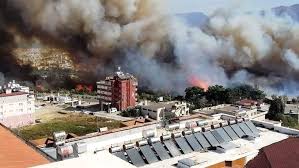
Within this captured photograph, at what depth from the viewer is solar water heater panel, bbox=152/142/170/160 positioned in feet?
23.6

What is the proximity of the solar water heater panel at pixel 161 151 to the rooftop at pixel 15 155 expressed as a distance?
214 centimetres

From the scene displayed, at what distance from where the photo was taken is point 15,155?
507 centimetres

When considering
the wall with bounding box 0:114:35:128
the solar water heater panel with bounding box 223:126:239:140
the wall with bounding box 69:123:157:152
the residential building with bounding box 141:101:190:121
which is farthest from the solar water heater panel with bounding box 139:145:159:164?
the wall with bounding box 0:114:35:128

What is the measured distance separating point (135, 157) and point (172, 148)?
723 millimetres

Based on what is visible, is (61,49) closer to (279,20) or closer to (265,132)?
(279,20)

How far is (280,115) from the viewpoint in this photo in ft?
58.6

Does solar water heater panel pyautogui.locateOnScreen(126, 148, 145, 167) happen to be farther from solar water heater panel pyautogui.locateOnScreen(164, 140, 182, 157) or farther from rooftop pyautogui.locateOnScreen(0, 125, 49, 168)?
rooftop pyautogui.locateOnScreen(0, 125, 49, 168)

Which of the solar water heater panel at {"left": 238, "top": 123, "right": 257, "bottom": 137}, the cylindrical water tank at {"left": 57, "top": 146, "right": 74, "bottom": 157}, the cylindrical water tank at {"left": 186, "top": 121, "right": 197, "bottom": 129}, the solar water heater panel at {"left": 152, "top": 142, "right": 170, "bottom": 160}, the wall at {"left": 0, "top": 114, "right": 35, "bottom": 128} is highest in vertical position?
the cylindrical water tank at {"left": 186, "top": 121, "right": 197, "bottom": 129}

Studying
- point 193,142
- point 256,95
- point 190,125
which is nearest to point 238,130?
point 190,125

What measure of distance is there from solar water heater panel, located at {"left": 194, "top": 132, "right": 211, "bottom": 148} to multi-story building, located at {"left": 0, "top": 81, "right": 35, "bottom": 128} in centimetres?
1344

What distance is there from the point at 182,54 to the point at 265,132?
73.5ft

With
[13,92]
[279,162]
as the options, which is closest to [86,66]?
[13,92]

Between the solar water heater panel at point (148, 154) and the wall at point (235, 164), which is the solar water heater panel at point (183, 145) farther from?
the wall at point (235, 164)

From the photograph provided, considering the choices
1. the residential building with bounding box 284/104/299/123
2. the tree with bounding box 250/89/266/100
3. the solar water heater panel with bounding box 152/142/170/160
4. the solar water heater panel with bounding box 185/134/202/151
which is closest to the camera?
the solar water heater panel with bounding box 152/142/170/160
